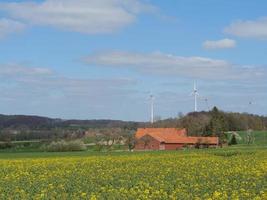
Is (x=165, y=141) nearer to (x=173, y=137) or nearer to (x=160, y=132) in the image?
(x=173, y=137)

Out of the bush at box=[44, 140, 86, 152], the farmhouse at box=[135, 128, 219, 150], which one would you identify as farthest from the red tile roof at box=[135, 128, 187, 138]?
the bush at box=[44, 140, 86, 152]

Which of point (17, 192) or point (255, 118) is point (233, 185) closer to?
point (17, 192)

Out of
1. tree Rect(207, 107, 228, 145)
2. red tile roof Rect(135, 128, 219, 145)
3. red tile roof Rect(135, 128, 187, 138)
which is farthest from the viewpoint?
tree Rect(207, 107, 228, 145)

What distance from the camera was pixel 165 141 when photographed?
11950 cm

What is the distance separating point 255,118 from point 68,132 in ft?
207

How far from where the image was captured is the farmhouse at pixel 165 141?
4545 inches

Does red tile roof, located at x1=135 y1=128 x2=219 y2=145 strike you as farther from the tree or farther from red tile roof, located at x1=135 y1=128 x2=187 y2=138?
the tree

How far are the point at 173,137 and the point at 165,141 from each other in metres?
4.70

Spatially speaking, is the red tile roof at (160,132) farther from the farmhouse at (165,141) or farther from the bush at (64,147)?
the bush at (64,147)

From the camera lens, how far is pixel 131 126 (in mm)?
150500

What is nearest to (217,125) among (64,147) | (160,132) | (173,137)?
(173,137)

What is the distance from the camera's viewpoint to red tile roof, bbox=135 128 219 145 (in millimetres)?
116438

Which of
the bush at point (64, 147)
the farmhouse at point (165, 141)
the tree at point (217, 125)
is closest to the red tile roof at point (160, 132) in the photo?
the farmhouse at point (165, 141)

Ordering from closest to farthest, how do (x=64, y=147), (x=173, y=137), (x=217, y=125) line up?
(x=64, y=147), (x=173, y=137), (x=217, y=125)
